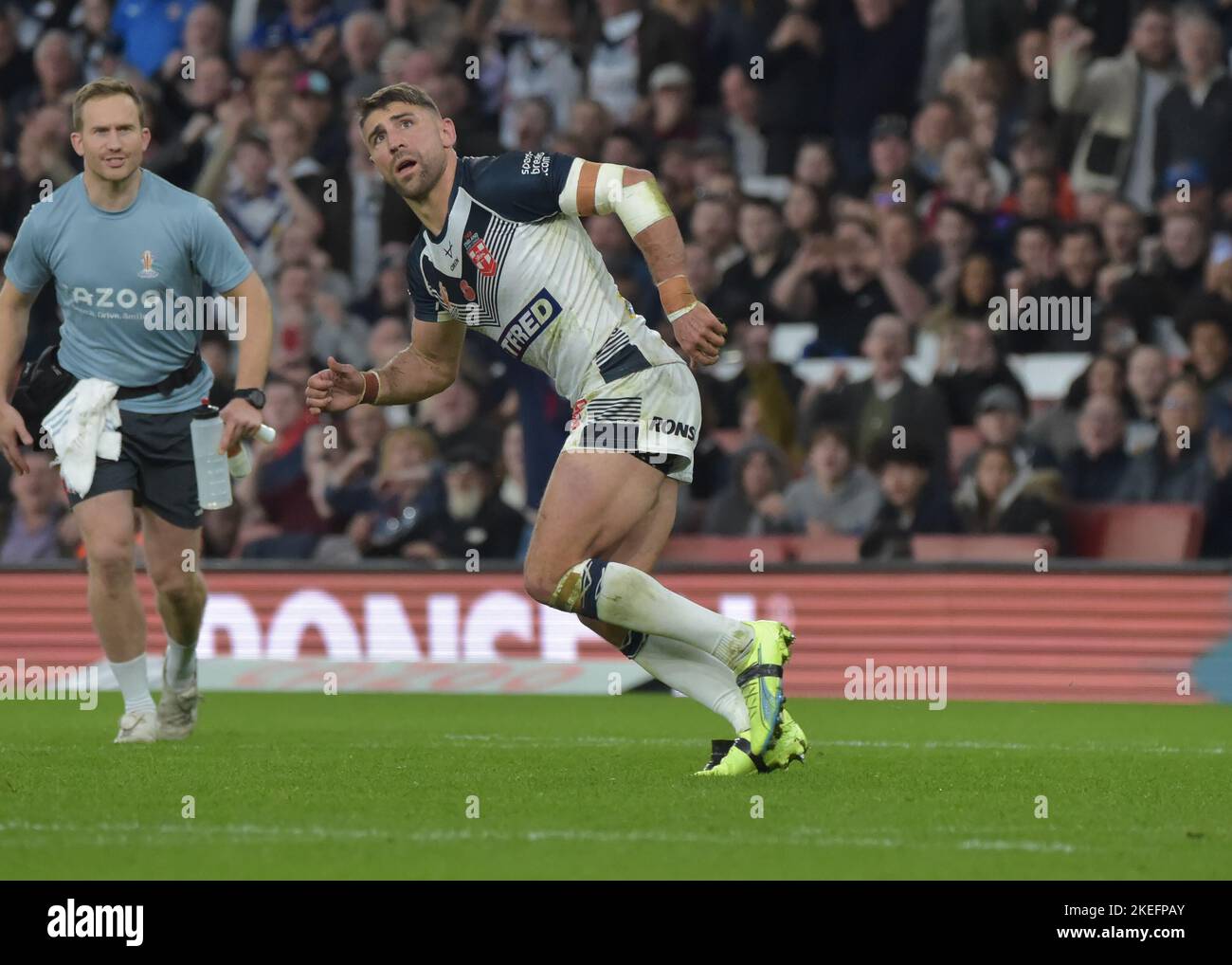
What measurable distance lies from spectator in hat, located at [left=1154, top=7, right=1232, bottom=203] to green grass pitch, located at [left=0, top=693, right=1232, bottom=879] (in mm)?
4738

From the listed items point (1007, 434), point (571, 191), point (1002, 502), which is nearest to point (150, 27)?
point (1007, 434)

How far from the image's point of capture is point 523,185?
285 inches

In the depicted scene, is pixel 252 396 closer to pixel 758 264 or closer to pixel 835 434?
pixel 835 434

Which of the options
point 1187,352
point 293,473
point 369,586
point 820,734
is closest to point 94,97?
point 820,734

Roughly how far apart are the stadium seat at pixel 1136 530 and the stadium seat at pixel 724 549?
1787 millimetres

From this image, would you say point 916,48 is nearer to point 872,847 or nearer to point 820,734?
point 820,734

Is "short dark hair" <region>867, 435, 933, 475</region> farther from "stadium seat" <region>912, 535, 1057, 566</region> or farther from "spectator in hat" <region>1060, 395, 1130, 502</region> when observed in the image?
"spectator in hat" <region>1060, 395, 1130, 502</region>

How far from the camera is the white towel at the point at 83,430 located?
8.32 meters

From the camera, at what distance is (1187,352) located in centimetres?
1265

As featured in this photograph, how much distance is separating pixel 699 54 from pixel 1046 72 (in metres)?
2.59

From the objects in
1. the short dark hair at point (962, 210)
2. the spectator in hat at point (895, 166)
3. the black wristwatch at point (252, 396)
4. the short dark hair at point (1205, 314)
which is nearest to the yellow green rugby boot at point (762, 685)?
the black wristwatch at point (252, 396)

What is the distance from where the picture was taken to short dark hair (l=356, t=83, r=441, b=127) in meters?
7.29

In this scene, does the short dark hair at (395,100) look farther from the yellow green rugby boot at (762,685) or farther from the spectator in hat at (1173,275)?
the spectator in hat at (1173,275)

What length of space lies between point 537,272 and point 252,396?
5.21 feet
